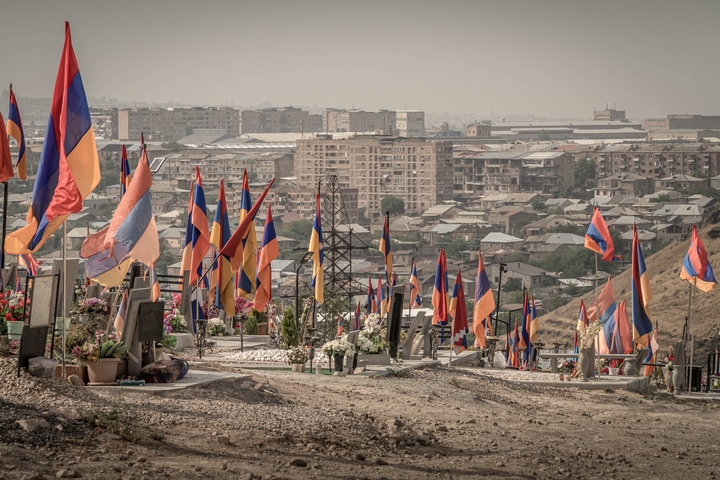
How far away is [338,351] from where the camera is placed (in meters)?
14.6

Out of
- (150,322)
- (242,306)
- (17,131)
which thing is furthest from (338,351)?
(242,306)

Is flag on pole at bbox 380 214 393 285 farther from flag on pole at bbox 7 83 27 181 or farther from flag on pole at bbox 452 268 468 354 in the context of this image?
flag on pole at bbox 7 83 27 181

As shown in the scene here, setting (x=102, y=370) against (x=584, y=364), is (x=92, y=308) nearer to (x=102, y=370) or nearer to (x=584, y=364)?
(x=102, y=370)

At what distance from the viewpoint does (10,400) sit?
8.79m

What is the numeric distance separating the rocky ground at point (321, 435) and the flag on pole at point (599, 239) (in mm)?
5904

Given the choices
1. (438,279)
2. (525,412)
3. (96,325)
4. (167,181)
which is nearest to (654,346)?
(438,279)

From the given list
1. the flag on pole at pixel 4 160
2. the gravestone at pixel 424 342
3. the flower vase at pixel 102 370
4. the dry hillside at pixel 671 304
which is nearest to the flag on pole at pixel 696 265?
the gravestone at pixel 424 342

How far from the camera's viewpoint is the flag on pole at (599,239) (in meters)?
19.2

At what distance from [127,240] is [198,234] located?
20.8ft

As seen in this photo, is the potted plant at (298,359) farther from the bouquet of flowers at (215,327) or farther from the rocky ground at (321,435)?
the bouquet of flowers at (215,327)

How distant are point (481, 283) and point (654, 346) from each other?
6.72 metres

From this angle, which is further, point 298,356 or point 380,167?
point 380,167

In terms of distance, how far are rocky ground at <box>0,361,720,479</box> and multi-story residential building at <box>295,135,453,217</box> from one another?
177150 millimetres

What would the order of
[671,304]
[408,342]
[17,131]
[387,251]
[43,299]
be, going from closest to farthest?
[43,299] < [17,131] < [408,342] < [387,251] < [671,304]
